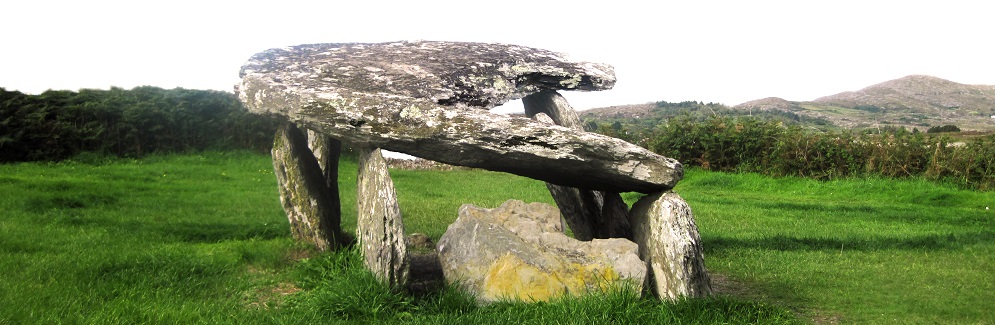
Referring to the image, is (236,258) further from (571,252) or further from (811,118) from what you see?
(811,118)

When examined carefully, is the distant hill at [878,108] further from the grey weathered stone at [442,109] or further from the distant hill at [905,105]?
the grey weathered stone at [442,109]

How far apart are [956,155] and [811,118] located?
53.3 feet

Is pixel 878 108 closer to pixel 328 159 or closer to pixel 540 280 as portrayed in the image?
pixel 328 159

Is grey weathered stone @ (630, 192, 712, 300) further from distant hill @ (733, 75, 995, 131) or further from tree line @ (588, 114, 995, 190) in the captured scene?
distant hill @ (733, 75, 995, 131)

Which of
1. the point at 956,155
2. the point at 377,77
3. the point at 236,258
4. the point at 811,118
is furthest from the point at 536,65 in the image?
the point at 811,118

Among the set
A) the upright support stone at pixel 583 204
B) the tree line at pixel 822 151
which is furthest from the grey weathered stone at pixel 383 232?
the tree line at pixel 822 151

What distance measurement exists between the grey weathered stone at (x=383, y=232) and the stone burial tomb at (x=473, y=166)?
12 millimetres

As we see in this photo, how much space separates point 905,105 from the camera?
133ft

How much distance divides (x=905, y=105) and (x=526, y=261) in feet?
129

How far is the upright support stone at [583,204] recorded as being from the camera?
9.17 m

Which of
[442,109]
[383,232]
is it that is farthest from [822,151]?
[383,232]

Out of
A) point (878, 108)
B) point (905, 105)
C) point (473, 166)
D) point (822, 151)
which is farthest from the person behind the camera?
point (905, 105)

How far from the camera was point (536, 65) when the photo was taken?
9742mm

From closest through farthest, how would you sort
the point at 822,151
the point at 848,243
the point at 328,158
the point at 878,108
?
the point at 328,158, the point at 848,243, the point at 822,151, the point at 878,108
